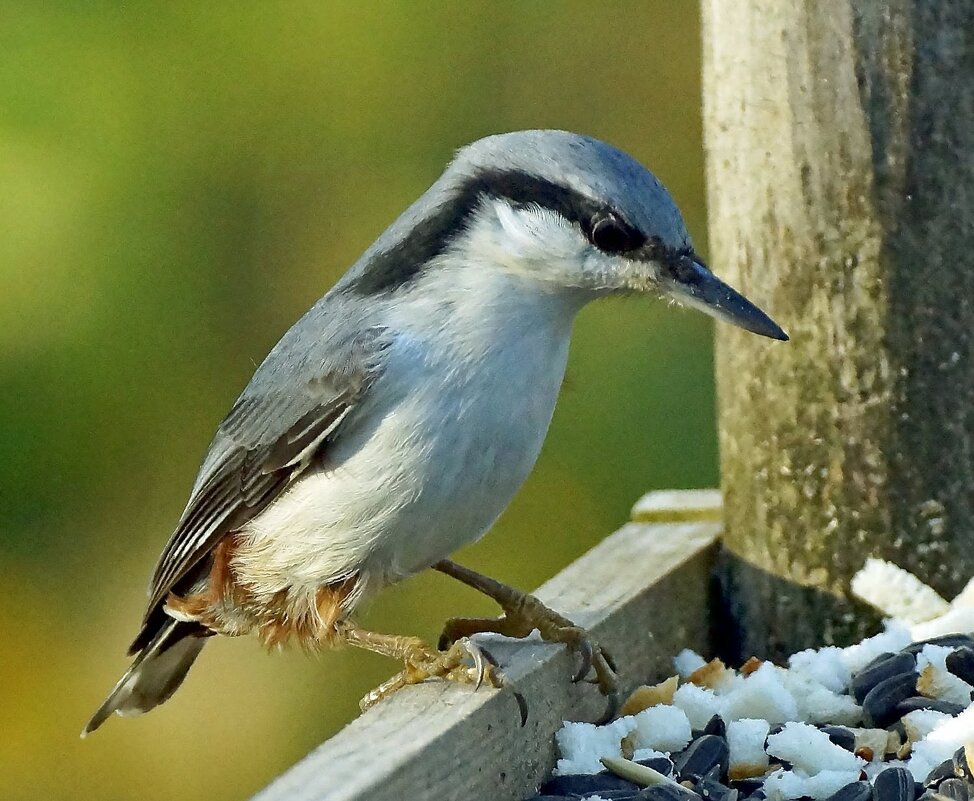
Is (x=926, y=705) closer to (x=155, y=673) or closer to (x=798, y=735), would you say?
(x=798, y=735)

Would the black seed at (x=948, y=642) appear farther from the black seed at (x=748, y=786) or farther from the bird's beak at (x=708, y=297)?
the bird's beak at (x=708, y=297)

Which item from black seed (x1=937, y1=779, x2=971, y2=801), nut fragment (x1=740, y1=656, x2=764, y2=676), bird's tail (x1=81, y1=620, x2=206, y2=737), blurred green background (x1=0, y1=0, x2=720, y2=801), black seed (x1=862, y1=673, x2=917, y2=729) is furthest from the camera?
blurred green background (x1=0, y1=0, x2=720, y2=801)

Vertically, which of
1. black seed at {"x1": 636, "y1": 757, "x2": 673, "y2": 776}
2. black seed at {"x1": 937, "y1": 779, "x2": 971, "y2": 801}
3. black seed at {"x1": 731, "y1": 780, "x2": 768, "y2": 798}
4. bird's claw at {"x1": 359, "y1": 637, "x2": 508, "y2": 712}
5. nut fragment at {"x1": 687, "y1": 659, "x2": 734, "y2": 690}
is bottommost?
black seed at {"x1": 731, "y1": 780, "x2": 768, "y2": 798}

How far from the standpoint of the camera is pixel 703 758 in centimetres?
184

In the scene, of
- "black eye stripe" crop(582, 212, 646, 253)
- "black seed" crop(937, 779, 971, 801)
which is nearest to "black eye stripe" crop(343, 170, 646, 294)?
"black eye stripe" crop(582, 212, 646, 253)

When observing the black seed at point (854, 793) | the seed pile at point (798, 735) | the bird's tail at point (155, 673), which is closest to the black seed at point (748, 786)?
the seed pile at point (798, 735)

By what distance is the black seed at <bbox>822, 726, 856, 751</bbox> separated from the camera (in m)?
1.89

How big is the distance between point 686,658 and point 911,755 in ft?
1.56

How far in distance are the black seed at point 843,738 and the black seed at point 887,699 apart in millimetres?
51

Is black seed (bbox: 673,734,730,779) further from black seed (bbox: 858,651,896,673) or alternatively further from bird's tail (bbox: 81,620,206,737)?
bird's tail (bbox: 81,620,206,737)

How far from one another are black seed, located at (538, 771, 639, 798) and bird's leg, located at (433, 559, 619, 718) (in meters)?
0.15

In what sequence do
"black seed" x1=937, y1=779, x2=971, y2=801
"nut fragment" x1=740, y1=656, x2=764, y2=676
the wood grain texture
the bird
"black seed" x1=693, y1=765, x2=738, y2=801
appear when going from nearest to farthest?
the wood grain texture, "black seed" x1=937, y1=779, x2=971, y2=801, "black seed" x1=693, y1=765, x2=738, y2=801, the bird, "nut fragment" x1=740, y1=656, x2=764, y2=676

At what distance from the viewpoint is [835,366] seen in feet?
7.45

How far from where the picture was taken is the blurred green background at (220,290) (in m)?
3.18
